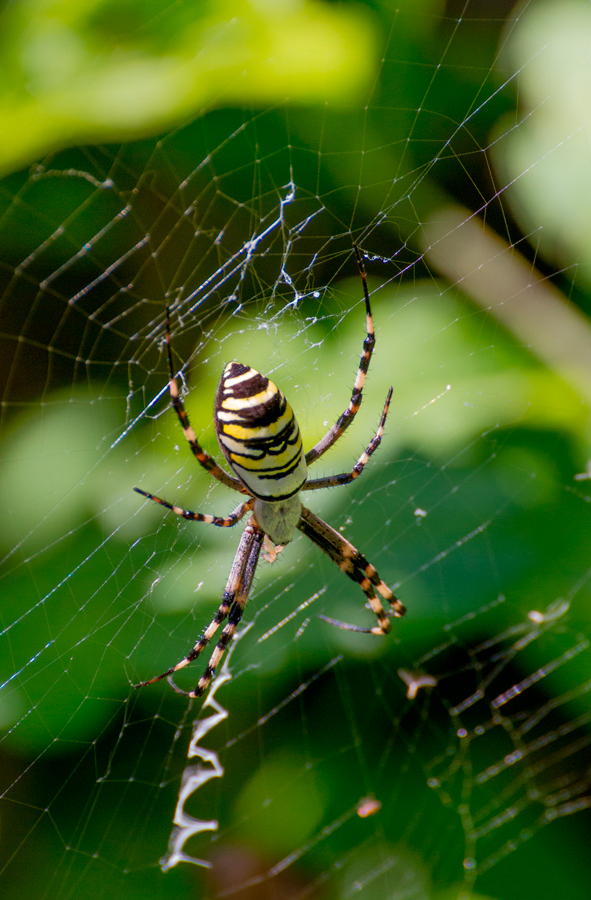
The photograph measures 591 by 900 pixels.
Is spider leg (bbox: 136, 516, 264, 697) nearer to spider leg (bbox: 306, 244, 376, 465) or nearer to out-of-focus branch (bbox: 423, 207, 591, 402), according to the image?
spider leg (bbox: 306, 244, 376, 465)

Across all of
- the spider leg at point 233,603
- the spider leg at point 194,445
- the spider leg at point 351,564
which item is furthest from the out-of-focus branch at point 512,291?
the spider leg at point 233,603

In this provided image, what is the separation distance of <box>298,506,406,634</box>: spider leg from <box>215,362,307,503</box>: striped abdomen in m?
0.75

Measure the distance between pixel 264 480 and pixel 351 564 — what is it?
953mm

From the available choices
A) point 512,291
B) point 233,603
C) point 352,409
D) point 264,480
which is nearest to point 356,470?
point 352,409

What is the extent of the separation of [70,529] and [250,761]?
138 cm

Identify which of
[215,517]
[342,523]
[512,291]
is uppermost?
[512,291]

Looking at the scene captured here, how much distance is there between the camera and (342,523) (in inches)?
108

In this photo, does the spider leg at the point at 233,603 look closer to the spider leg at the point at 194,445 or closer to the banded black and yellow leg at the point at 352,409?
the spider leg at the point at 194,445

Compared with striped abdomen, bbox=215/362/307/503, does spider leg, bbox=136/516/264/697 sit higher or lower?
lower

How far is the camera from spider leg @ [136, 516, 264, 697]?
2.38m

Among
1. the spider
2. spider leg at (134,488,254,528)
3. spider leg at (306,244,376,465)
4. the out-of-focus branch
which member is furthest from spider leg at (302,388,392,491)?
the out-of-focus branch

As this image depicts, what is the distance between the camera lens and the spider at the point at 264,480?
5.65 feet

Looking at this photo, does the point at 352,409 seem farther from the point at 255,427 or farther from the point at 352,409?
the point at 255,427

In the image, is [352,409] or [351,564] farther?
[351,564]
